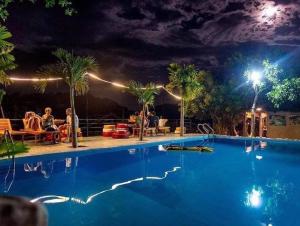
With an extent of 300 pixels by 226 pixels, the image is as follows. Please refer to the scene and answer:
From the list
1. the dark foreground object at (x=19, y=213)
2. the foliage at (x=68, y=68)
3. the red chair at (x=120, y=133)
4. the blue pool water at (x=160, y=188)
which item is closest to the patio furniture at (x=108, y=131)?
the red chair at (x=120, y=133)

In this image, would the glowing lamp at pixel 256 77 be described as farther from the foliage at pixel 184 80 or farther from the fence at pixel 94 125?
the fence at pixel 94 125

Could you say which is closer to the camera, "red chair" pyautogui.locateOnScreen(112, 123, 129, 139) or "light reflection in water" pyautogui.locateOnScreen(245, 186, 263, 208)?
"light reflection in water" pyautogui.locateOnScreen(245, 186, 263, 208)

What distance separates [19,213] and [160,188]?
688 centimetres

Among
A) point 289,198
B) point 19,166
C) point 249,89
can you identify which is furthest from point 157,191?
point 249,89

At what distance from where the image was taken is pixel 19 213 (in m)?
0.64

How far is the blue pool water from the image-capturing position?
5371 millimetres

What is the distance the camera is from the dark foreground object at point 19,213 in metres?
0.63

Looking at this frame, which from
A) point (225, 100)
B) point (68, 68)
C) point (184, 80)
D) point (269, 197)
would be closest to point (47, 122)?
point (68, 68)

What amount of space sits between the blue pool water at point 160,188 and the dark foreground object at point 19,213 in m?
4.53

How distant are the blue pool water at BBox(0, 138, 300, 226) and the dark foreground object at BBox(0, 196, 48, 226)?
4529mm

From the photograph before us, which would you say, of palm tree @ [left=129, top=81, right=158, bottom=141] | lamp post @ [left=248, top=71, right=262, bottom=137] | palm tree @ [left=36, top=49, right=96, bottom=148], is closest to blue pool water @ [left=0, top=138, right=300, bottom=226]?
palm tree @ [left=36, top=49, right=96, bottom=148]

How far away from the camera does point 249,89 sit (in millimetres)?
22016

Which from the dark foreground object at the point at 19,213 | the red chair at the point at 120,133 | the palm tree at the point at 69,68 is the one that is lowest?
the red chair at the point at 120,133

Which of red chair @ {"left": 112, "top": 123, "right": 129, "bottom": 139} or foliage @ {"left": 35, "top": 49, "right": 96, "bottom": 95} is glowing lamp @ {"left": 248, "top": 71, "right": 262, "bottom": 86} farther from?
foliage @ {"left": 35, "top": 49, "right": 96, "bottom": 95}
